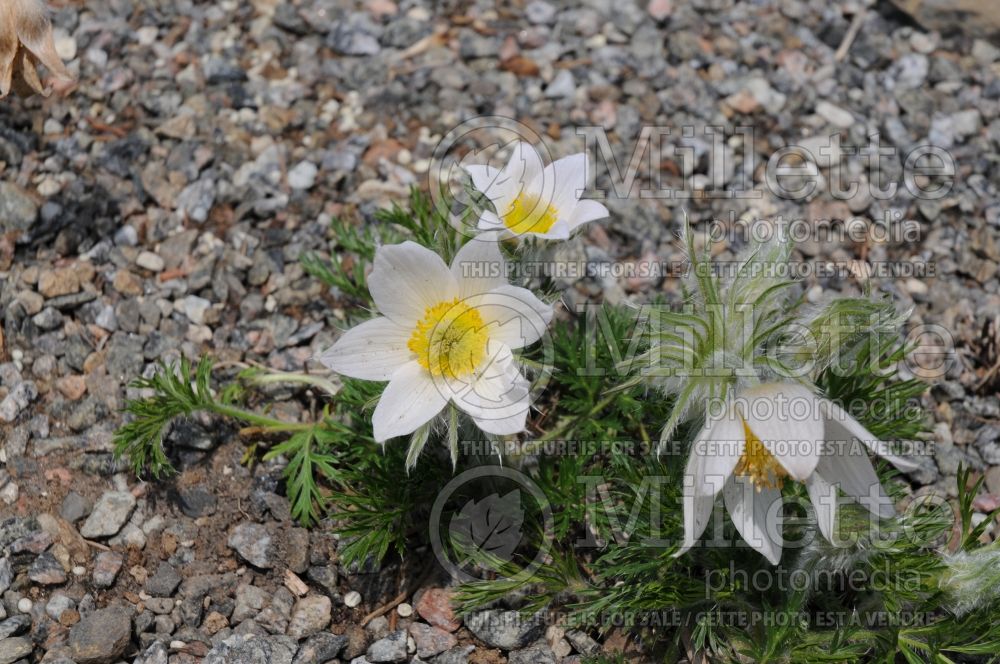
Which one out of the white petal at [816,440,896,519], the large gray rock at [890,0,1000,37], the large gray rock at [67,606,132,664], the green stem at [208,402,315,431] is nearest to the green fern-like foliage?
the green stem at [208,402,315,431]

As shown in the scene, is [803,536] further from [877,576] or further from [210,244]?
[210,244]

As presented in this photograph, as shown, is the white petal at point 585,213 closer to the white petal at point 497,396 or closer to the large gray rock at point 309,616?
the white petal at point 497,396

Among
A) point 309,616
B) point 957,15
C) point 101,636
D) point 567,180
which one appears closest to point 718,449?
point 567,180

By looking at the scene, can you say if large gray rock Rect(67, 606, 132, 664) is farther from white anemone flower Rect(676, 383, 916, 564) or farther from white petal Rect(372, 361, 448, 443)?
white anemone flower Rect(676, 383, 916, 564)

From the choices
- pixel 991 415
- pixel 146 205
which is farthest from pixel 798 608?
pixel 146 205

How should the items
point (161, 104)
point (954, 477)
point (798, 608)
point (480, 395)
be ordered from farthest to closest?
1. point (161, 104)
2. point (954, 477)
3. point (798, 608)
4. point (480, 395)

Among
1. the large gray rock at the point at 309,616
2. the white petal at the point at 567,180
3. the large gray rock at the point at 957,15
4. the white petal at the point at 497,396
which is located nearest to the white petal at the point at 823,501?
the white petal at the point at 497,396

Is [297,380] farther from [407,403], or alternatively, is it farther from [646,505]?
[646,505]
